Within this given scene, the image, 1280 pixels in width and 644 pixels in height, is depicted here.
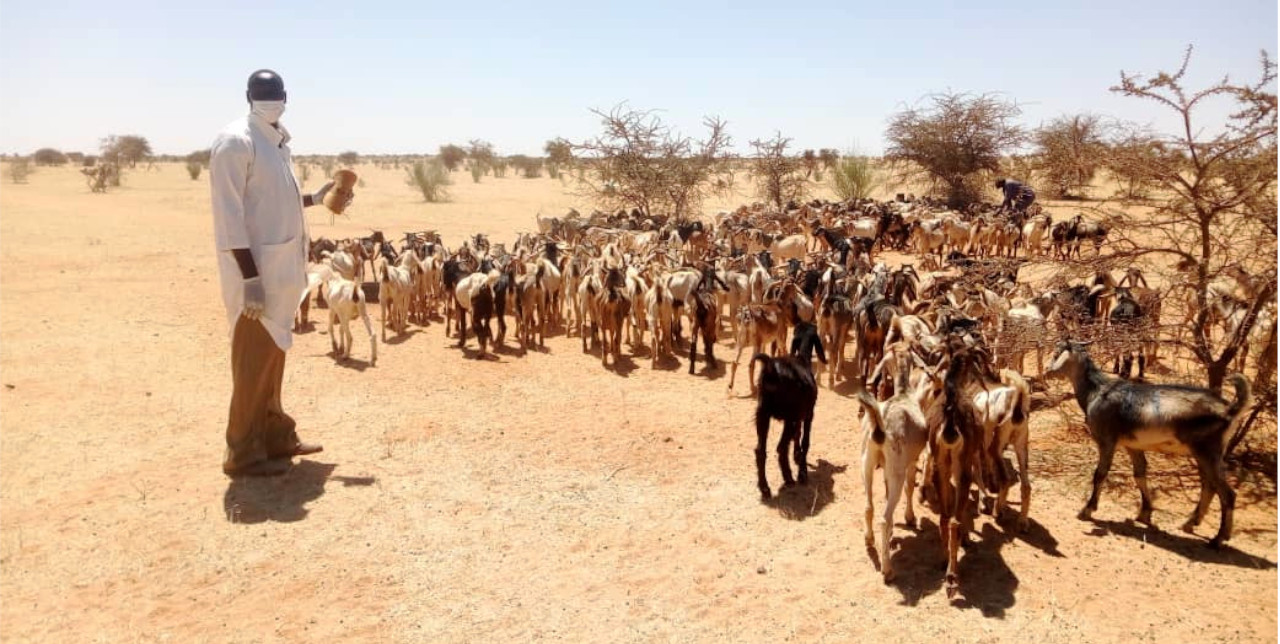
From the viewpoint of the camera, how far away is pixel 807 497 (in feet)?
21.7

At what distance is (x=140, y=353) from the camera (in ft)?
34.4

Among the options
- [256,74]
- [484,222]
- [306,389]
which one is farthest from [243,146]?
[484,222]

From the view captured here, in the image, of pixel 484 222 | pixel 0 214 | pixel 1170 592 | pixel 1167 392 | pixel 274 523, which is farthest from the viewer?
pixel 484 222

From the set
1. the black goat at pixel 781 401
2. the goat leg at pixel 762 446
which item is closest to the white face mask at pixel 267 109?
the black goat at pixel 781 401

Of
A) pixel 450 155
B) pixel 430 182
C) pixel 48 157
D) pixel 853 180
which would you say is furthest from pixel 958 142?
pixel 48 157

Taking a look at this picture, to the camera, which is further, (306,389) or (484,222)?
(484,222)

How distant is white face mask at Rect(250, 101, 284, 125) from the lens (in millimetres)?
6531

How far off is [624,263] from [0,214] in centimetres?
2431

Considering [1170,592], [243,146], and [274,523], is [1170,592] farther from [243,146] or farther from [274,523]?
[243,146]

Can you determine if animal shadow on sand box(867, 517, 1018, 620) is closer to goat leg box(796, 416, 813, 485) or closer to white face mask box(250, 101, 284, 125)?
goat leg box(796, 416, 813, 485)

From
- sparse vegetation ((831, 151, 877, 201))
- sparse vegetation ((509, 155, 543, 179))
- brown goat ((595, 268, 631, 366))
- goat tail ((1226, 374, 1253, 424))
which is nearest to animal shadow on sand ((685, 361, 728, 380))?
brown goat ((595, 268, 631, 366))

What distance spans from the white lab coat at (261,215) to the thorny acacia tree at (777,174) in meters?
25.1

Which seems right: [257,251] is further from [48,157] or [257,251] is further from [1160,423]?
[48,157]

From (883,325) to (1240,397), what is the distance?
13.6 ft
